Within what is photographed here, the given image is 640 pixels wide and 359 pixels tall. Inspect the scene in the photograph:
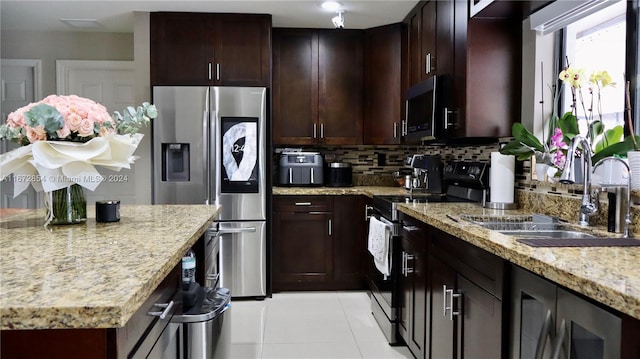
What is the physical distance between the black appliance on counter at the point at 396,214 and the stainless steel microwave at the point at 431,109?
0.30 m

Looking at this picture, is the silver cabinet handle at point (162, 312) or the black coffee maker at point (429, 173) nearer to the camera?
the silver cabinet handle at point (162, 312)

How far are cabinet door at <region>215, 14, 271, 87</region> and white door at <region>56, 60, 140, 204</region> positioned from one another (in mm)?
1160

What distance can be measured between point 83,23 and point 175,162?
155 cm

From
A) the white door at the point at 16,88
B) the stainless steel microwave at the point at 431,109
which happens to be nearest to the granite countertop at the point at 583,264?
the stainless steel microwave at the point at 431,109

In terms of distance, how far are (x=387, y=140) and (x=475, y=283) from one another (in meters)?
2.41

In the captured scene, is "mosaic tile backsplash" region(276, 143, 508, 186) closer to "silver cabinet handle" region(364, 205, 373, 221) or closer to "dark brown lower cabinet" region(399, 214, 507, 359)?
"silver cabinet handle" region(364, 205, 373, 221)

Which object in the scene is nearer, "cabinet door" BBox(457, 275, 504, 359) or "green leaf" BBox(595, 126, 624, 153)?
"cabinet door" BBox(457, 275, 504, 359)

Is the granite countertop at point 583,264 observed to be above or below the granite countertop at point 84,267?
below

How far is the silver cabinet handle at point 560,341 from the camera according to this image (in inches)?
48.6

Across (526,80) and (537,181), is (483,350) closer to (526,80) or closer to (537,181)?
(537,181)

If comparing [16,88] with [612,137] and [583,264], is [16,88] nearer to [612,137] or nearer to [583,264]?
[612,137]

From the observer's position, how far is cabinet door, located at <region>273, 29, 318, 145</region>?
419cm

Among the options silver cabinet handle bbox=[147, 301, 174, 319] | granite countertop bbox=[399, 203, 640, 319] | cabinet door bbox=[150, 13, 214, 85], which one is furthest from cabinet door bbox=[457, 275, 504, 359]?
cabinet door bbox=[150, 13, 214, 85]

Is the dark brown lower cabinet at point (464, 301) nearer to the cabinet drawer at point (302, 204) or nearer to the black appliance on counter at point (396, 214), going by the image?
the black appliance on counter at point (396, 214)
